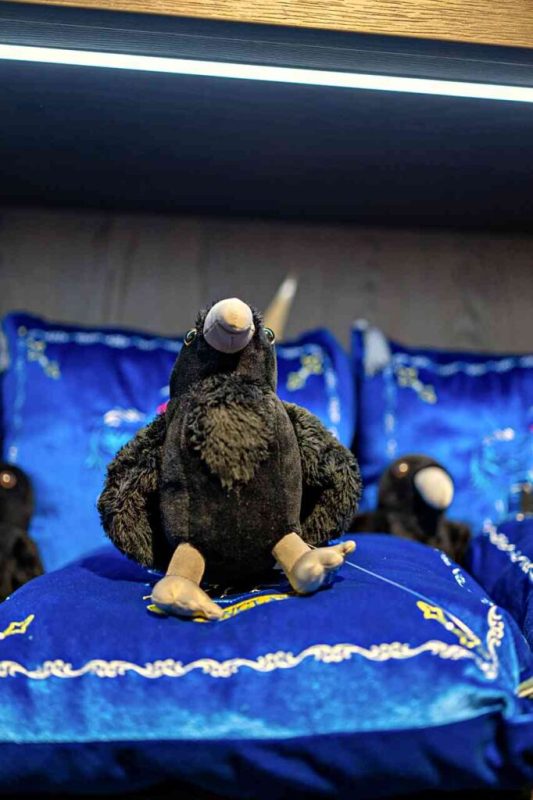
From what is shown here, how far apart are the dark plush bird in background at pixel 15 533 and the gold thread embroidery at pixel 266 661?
0.39m

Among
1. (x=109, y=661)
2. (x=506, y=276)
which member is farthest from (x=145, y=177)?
(x=109, y=661)

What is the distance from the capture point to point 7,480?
100cm

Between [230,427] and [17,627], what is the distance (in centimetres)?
23

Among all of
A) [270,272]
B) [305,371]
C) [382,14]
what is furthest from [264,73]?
[270,272]

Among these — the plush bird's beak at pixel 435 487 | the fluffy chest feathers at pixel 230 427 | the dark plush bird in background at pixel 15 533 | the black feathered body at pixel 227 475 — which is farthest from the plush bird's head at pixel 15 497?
the plush bird's beak at pixel 435 487

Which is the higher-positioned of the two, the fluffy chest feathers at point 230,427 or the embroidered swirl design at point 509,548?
the fluffy chest feathers at point 230,427

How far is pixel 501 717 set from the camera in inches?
21.6

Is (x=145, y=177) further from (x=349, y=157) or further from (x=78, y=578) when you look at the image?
(x=78, y=578)

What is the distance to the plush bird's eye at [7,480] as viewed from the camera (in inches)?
39.1

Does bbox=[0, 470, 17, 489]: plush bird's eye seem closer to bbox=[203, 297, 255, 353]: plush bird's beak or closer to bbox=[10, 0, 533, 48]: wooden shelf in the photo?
bbox=[203, 297, 255, 353]: plush bird's beak

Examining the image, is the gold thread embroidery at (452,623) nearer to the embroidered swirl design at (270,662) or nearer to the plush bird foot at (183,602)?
the embroidered swirl design at (270,662)

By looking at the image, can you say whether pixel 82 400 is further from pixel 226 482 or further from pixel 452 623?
pixel 452 623

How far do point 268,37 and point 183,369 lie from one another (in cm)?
34

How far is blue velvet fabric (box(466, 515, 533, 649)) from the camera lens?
809 mm
